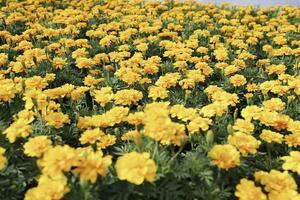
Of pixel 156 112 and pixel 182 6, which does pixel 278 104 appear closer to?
pixel 156 112

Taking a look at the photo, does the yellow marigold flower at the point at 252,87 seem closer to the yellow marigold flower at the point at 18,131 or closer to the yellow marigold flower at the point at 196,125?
the yellow marigold flower at the point at 196,125

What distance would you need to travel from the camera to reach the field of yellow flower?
229 cm

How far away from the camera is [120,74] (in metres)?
4.27

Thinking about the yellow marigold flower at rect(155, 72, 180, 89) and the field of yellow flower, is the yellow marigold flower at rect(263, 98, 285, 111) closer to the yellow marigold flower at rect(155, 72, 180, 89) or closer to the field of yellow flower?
the field of yellow flower

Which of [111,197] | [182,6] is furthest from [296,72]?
[182,6]

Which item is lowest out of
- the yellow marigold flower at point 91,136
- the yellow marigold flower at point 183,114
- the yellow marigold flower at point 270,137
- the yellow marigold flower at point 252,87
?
the yellow marigold flower at point 252,87

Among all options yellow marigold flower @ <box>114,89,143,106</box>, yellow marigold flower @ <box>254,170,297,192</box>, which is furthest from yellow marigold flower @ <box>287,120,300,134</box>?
yellow marigold flower @ <box>114,89,143,106</box>

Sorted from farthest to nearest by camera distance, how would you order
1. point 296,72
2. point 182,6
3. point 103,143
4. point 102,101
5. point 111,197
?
1. point 182,6
2. point 296,72
3. point 102,101
4. point 103,143
5. point 111,197

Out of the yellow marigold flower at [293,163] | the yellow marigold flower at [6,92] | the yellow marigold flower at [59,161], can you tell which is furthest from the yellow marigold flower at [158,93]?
the yellow marigold flower at [59,161]

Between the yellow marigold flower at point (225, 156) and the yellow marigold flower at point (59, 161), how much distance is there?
77 centimetres

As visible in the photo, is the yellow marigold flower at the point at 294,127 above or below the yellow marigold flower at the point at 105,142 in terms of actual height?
below

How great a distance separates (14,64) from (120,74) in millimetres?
1072

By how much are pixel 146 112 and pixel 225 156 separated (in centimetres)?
49

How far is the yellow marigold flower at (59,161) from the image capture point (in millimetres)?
2053
